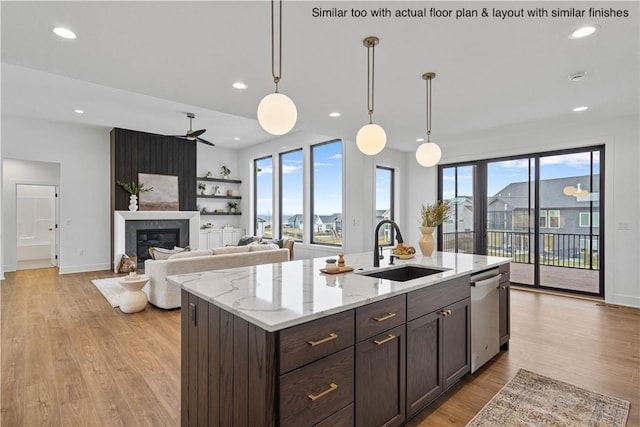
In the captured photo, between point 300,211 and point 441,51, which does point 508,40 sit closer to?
point 441,51

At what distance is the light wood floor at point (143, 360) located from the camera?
212 centimetres

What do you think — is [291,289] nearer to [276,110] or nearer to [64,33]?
[276,110]

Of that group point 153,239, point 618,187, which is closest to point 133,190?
point 153,239

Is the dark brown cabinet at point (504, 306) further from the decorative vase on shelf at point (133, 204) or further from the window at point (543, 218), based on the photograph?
the decorative vase on shelf at point (133, 204)

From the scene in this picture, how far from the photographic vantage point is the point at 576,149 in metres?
4.99

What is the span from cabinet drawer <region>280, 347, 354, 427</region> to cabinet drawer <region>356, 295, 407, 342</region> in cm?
12

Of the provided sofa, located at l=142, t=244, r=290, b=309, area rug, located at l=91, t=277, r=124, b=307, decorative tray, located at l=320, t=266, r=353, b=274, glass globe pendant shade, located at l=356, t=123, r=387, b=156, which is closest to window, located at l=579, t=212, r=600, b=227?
glass globe pendant shade, located at l=356, t=123, r=387, b=156

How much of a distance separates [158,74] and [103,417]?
2.74 meters

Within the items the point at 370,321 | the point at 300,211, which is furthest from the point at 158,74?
the point at 300,211

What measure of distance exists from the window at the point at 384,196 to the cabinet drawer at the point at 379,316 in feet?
16.4

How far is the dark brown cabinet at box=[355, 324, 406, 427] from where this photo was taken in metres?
1.57

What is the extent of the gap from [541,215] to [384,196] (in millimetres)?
2831

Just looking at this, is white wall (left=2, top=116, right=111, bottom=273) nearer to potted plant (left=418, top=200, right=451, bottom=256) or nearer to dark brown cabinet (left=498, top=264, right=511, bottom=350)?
potted plant (left=418, top=200, right=451, bottom=256)

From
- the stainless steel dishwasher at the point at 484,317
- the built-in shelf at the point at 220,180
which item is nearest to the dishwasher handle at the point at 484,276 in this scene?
the stainless steel dishwasher at the point at 484,317
